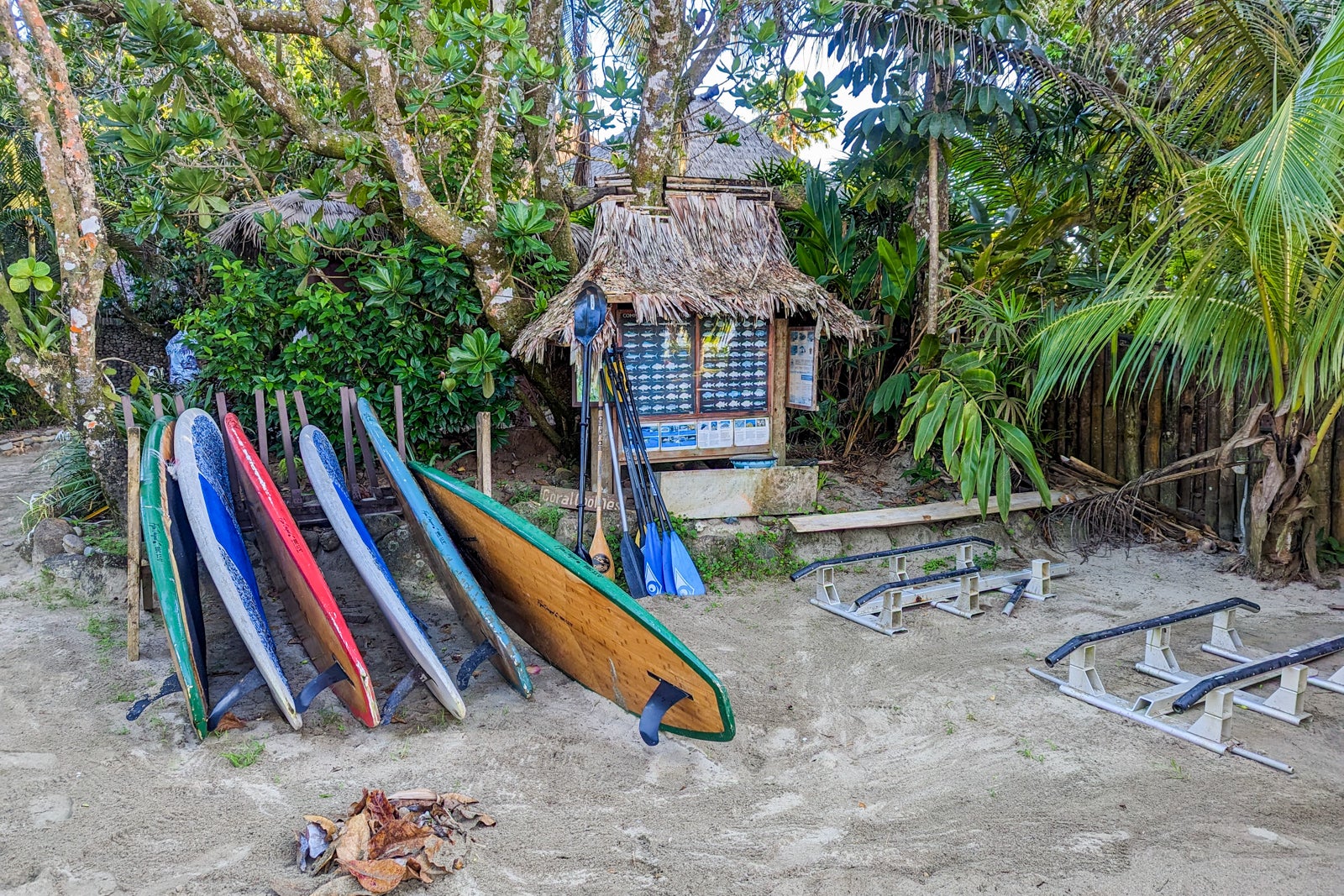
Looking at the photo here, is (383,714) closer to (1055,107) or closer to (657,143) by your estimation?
(657,143)

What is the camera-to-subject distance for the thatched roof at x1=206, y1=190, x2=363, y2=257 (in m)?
7.70

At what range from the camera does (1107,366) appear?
22.3 feet

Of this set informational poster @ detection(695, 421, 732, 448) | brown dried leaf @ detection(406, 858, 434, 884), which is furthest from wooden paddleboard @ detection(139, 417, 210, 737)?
informational poster @ detection(695, 421, 732, 448)

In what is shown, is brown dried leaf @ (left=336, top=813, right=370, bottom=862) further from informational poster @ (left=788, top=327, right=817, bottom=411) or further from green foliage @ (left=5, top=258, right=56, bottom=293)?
informational poster @ (left=788, top=327, right=817, bottom=411)

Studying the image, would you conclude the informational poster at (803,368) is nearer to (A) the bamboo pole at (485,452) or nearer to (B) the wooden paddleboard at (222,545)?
(A) the bamboo pole at (485,452)

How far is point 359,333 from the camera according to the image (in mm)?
6266

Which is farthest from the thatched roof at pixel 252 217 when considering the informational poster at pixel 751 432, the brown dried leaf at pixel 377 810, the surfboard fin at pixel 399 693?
the brown dried leaf at pixel 377 810

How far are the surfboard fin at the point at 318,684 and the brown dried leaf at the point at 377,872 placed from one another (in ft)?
3.53

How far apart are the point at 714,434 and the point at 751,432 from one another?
0.30 meters

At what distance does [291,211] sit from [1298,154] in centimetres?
740

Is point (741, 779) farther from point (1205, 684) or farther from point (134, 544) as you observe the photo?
point (134, 544)

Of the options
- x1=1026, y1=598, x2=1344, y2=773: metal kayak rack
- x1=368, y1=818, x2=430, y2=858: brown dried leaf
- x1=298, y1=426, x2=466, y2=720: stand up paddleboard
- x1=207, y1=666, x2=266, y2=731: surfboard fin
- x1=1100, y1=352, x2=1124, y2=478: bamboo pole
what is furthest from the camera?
x1=1100, y1=352, x2=1124, y2=478: bamboo pole

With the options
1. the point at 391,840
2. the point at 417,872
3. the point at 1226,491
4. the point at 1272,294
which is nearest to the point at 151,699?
the point at 391,840

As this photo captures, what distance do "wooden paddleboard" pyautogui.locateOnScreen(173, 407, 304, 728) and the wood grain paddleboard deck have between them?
3.50 feet
